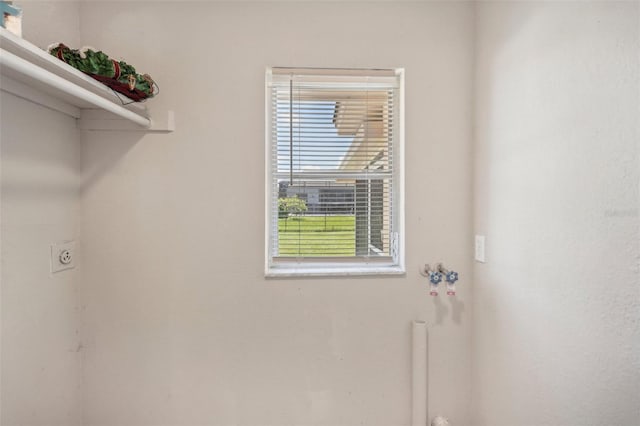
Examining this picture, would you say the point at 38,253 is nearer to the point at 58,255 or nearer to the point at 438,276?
the point at 58,255

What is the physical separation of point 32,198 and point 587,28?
6.25ft

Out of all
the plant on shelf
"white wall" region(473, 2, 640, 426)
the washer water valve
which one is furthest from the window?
the plant on shelf

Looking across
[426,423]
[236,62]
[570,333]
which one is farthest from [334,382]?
[236,62]

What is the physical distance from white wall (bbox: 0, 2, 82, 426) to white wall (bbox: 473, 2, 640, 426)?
5.89 feet

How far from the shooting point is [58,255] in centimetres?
109

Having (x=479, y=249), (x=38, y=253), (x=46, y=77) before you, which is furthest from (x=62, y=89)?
(x=479, y=249)

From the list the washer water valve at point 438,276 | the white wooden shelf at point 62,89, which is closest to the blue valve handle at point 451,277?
the washer water valve at point 438,276

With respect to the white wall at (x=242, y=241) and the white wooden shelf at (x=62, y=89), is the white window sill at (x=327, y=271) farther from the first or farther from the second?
the white wooden shelf at (x=62, y=89)

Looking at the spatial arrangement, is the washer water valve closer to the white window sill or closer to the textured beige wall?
→ the white window sill

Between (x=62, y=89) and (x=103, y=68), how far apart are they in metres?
0.22

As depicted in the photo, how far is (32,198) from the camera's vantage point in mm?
984

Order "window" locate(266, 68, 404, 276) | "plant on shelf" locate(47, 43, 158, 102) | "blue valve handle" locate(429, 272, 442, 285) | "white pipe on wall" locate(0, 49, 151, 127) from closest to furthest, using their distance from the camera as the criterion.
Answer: "white pipe on wall" locate(0, 49, 151, 127), "plant on shelf" locate(47, 43, 158, 102), "blue valve handle" locate(429, 272, 442, 285), "window" locate(266, 68, 404, 276)

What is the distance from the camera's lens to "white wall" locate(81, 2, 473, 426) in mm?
1209

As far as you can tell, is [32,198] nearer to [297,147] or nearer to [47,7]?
[47,7]
